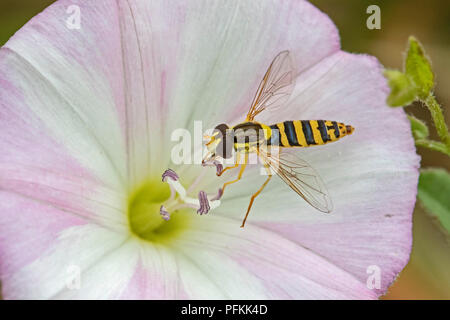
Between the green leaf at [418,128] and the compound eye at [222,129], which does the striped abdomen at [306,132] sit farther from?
the green leaf at [418,128]

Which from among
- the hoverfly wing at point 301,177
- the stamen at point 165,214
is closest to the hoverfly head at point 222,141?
the hoverfly wing at point 301,177

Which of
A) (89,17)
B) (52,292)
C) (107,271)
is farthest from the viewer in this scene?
(89,17)

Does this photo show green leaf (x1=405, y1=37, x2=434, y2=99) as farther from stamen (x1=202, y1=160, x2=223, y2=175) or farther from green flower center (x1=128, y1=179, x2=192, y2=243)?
green flower center (x1=128, y1=179, x2=192, y2=243)

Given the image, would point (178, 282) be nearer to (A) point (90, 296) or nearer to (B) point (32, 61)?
(A) point (90, 296)

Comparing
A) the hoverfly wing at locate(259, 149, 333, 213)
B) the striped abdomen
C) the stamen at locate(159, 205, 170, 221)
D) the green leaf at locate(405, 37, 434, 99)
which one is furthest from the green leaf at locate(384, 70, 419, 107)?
the stamen at locate(159, 205, 170, 221)
